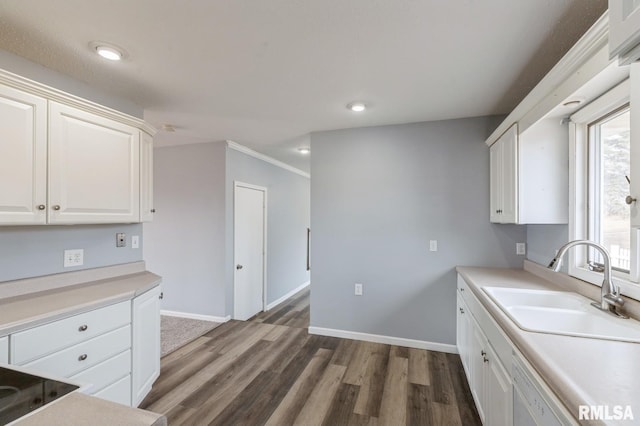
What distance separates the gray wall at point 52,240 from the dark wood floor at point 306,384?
1.19 metres

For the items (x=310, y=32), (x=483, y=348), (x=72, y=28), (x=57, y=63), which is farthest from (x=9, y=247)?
(x=483, y=348)

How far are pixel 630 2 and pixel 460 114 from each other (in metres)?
2.23

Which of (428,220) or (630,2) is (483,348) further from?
(630,2)

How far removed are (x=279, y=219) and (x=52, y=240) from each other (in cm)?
341

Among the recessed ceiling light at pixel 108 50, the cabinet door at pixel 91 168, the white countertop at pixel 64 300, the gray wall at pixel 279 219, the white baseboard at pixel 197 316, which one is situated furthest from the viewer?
the gray wall at pixel 279 219

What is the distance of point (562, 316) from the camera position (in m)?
1.62

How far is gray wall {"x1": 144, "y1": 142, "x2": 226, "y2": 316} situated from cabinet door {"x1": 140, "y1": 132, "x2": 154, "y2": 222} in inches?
53.9

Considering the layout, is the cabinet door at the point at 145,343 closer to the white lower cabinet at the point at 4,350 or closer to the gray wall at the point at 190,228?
the white lower cabinet at the point at 4,350

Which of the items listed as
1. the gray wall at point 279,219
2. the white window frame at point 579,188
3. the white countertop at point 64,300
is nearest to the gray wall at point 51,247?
the white countertop at point 64,300

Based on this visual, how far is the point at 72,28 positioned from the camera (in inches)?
61.9

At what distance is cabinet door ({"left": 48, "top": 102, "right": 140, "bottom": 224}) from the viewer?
182 cm

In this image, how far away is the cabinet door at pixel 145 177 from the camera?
7.84 ft

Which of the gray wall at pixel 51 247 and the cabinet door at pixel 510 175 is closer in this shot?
the gray wall at pixel 51 247

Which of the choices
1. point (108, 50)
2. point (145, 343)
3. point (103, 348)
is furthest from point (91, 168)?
point (145, 343)
